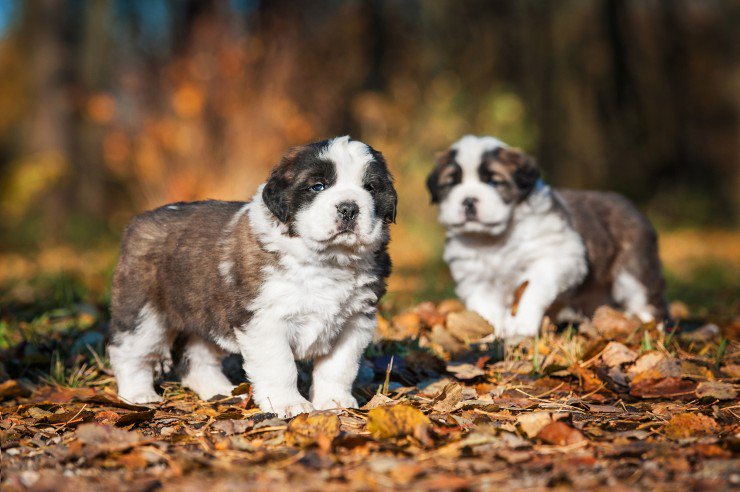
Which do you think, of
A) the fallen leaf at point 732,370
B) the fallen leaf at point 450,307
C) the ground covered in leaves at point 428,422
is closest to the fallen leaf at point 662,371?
the ground covered in leaves at point 428,422

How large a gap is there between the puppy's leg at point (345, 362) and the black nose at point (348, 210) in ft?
1.77

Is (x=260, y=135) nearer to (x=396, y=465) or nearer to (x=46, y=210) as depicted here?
(x=46, y=210)

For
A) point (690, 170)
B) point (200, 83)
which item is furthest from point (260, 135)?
point (690, 170)

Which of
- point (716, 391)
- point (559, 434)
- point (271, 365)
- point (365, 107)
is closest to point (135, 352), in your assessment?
point (271, 365)

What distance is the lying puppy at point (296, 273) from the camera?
3699 mm

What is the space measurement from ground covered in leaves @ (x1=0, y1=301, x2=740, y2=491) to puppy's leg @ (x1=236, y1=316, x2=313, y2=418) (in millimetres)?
111

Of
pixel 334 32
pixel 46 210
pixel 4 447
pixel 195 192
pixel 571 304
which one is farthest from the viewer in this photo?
pixel 46 210

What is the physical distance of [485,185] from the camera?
5.89 meters

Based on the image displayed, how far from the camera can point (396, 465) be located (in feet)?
9.39

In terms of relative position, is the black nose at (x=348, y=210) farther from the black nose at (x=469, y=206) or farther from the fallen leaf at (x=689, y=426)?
the black nose at (x=469, y=206)

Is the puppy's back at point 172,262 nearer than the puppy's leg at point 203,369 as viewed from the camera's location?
Yes

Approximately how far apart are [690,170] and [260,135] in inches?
546

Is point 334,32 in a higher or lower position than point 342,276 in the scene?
higher

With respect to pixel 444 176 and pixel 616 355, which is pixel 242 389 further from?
pixel 444 176
